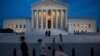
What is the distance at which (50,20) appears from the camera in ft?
405

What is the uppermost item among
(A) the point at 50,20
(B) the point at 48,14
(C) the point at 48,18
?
(B) the point at 48,14

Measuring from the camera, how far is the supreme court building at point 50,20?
120m

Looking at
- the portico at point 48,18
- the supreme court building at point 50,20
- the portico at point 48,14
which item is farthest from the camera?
the portico at point 48,18

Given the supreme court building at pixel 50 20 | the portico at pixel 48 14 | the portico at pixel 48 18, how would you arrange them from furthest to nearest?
the portico at pixel 48 18
the supreme court building at pixel 50 20
the portico at pixel 48 14

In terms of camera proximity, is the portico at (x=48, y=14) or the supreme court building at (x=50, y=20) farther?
the supreme court building at (x=50, y=20)

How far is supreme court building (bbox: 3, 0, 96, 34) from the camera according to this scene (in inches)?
4734

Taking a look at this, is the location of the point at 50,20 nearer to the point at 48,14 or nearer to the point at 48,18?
the point at 48,18

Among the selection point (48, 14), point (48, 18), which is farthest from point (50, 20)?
point (48, 14)

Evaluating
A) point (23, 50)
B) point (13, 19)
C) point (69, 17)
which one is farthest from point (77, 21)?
point (23, 50)

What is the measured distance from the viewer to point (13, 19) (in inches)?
4825

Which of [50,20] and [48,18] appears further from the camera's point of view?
[50,20]

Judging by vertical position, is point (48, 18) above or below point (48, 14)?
below

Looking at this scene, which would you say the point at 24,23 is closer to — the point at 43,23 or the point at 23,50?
the point at 43,23

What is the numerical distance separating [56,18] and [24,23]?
10.6m
